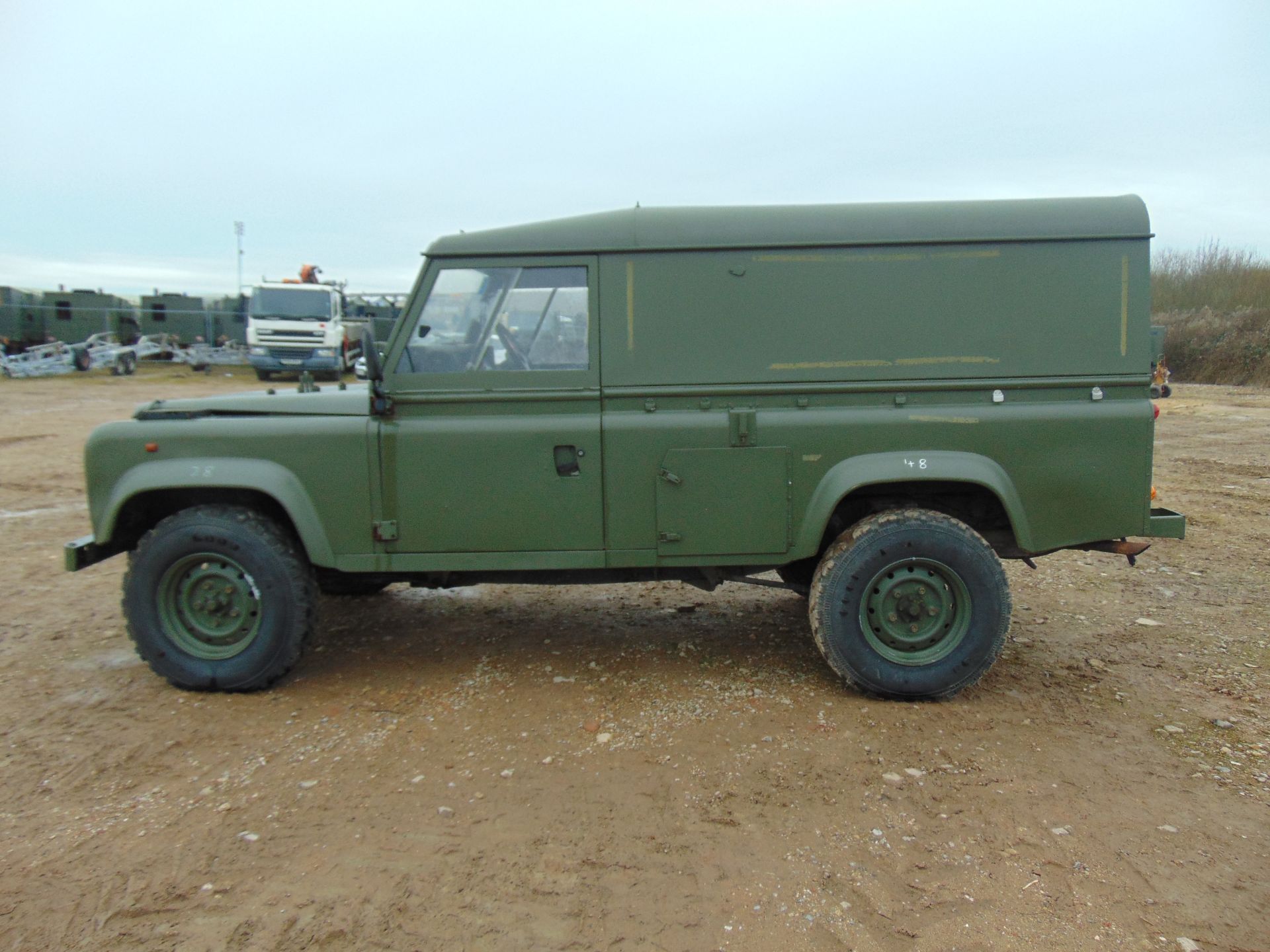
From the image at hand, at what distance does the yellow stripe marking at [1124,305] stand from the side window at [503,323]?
2.45 metres

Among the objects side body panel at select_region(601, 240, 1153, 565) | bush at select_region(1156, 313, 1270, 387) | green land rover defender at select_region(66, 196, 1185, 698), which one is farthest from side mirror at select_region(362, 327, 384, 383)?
bush at select_region(1156, 313, 1270, 387)

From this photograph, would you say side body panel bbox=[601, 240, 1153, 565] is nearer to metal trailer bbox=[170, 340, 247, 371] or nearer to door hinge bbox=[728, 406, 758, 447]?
door hinge bbox=[728, 406, 758, 447]

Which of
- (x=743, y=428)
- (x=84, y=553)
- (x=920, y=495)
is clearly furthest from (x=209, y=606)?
(x=920, y=495)

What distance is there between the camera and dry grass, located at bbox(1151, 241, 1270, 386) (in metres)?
23.6

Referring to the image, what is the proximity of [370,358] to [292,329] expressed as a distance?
19384mm

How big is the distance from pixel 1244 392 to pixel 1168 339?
4.97 metres

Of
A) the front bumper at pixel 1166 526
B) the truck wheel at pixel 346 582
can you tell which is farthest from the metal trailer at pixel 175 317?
the front bumper at pixel 1166 526

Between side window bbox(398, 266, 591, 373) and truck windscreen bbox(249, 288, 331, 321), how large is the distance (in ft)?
63.1

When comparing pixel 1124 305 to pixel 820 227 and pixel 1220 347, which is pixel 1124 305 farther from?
pixel 1220 347

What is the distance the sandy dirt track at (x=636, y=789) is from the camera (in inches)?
110

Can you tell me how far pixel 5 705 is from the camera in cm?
441

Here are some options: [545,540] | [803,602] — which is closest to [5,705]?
[545,540]

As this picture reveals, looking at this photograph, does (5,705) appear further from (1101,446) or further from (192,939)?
(1101,446)

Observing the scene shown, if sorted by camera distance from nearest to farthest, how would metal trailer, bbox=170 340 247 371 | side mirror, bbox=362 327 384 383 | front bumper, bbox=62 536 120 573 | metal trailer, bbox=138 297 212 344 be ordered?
side mirror, bbox=362 327 384 383 < front bumper, bbox=62 536 120 573 < metal trailer, bbox=170 340 247 371 < metal trailer, bbox=138 297 212 344
